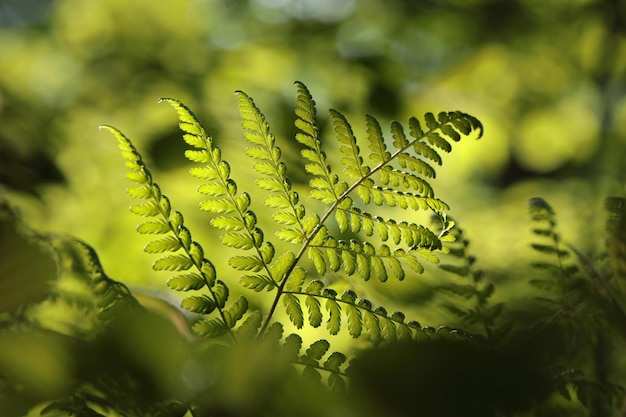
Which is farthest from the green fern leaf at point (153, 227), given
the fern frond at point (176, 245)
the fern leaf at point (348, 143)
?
the fern leaf at point (348, 143)

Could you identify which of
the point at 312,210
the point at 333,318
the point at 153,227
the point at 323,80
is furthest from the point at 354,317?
the point at 323,80

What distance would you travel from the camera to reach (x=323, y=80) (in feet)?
5.45

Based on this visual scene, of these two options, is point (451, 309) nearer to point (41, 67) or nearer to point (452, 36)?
point (452, 36)

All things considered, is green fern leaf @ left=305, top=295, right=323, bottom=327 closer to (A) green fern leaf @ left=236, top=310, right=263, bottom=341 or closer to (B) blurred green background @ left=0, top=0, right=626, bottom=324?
(A) green fern leaf @ left=236, top=310, right=263, bottom=341

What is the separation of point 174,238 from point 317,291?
83 millimetres

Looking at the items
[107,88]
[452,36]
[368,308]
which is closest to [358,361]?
[368,308]

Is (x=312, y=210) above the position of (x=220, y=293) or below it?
above

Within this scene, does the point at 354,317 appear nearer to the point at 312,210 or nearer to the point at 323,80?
the point at 312,210

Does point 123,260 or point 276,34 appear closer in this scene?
point 123,260

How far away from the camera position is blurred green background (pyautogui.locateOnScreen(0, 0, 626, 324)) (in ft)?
4.31

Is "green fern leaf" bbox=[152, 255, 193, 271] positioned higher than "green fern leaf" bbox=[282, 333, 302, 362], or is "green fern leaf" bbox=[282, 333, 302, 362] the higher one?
"green fern leaf" bbox=[152, 255, 193, 271]

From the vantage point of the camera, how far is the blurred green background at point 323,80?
1312 millimetres

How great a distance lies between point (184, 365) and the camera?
318 millimetres

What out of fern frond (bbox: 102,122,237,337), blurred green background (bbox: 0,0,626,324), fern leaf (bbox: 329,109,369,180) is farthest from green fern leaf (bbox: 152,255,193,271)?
blurred green background (bbox: 0,0,626,324)
